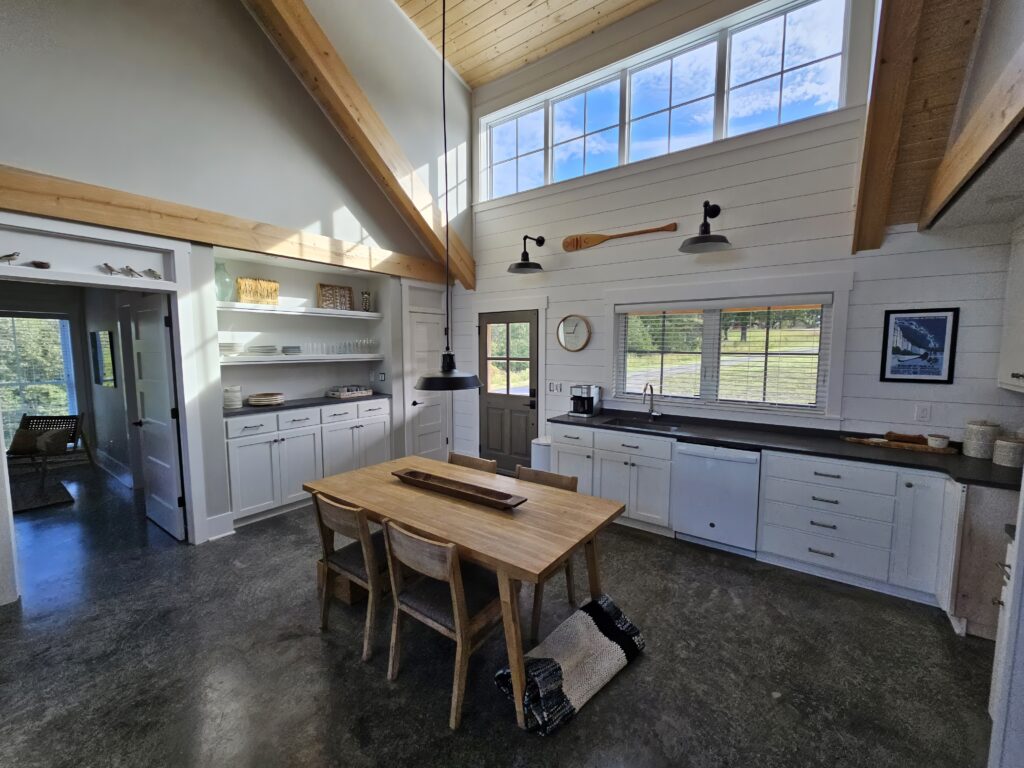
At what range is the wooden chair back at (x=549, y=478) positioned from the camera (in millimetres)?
2568

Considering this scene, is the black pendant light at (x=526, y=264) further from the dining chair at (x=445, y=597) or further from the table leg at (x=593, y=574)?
the dining chair at (x=445, y=597)

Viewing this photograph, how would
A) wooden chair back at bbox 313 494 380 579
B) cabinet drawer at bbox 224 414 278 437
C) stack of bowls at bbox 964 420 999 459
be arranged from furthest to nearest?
cabinet drawer at bbox 224 414 278 437
stack of bowls at bbox 964 420 999 459
wooden chair back at bbox 313 494 380 579

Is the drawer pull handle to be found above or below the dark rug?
above

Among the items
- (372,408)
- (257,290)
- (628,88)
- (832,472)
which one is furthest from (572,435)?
(628,88)

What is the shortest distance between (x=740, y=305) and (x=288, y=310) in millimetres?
3983

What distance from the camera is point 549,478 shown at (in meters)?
2.66

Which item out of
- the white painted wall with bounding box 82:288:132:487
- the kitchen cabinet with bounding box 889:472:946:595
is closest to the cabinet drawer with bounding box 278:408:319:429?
the white painted wall with bounding box 82:288:132:487

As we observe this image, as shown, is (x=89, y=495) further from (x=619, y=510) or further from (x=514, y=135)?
(x=514, y=135)

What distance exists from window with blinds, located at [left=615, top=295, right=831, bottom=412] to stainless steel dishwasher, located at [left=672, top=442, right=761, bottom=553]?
28.2 inches

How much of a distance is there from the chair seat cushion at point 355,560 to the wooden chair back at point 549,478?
0.92 metres

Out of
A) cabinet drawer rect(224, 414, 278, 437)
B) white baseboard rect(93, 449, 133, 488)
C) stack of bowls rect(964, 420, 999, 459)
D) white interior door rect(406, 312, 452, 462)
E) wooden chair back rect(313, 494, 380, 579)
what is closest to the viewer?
wooden chair back rect(313, 494, 380, 579)

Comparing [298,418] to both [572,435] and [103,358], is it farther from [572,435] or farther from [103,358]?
[103,358]

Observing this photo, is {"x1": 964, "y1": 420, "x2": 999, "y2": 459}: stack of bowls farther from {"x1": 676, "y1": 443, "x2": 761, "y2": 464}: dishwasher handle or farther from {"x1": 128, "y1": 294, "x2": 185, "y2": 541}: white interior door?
{"x1": 128, "y1": 294, "x2": 185, "y2": 541}: white interior door

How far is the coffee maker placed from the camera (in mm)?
4090
